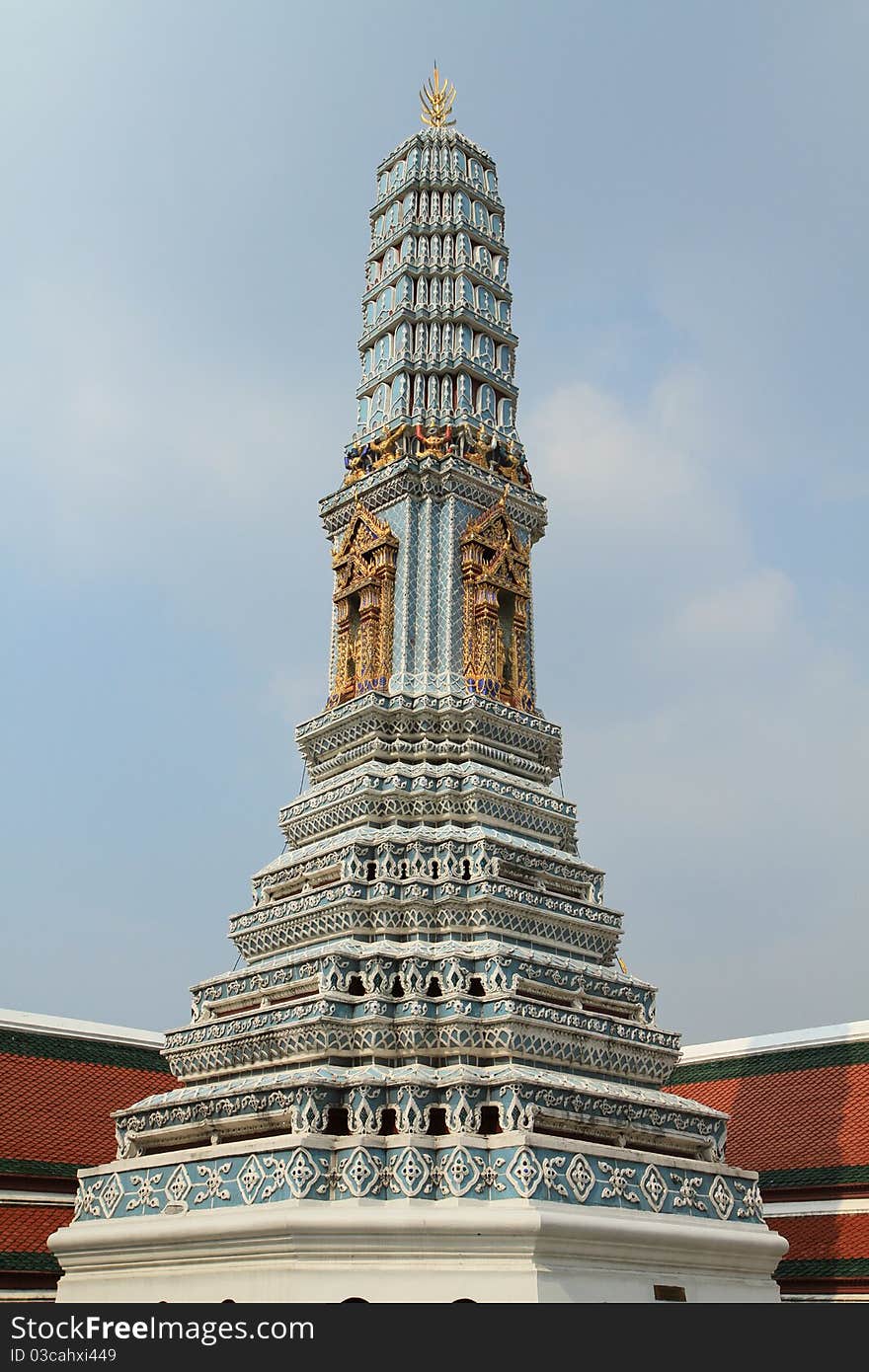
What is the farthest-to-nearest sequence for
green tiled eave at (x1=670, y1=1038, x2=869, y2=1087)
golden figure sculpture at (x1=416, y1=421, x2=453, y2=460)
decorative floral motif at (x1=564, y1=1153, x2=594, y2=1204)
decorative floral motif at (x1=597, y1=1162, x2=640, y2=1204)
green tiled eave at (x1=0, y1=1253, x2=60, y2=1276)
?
1. golden figure sculpture at (x1=416, y1=421, x2=453, y2=460)
2. green tiled eave at (x1=670, y1=1038, x2=869, y2=1087)
3. green tiled eave at (x1=0, y1=1253, x2=60, y2=1276)
4. decorative floral motif at (x1=597, y1=1162, x2=640, y2=1204)
5. decorative floral motif at (x1=564, y1=1153, x2=594, y2=1204)

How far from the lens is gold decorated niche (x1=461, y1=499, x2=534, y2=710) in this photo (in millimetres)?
20297

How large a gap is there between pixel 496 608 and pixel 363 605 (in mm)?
2207

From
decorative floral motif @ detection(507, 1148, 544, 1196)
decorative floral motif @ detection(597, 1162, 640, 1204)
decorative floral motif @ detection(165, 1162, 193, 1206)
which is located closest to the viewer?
decorative floral motif @ detection(507, 1148, 544, 1196)

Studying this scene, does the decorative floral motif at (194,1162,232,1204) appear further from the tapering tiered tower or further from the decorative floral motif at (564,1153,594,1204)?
the decorative floral motif at (564,1153,594,1204)

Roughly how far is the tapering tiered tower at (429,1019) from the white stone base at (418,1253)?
0.03 meters

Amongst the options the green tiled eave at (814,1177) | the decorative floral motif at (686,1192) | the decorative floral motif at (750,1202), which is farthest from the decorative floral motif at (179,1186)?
the green tiled eave at (814,1177)

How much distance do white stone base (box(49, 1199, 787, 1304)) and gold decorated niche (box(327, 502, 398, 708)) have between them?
8738 mm

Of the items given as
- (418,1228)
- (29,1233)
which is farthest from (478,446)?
(29,1233)

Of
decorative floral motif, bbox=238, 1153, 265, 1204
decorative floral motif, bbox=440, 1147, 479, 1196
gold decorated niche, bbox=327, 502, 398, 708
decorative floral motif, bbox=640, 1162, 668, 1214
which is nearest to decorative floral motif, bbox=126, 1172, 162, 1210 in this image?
decorative floral motif, bbox=238, 1153, 265, 1204

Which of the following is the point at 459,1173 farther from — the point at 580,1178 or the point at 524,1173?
the point at 580,1178

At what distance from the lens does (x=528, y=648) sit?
69.7 feet

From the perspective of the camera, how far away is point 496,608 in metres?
20.7

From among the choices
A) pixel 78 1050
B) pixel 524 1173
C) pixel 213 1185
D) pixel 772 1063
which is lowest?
pixel 213 1185

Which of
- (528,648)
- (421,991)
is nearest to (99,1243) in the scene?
(421,991)
